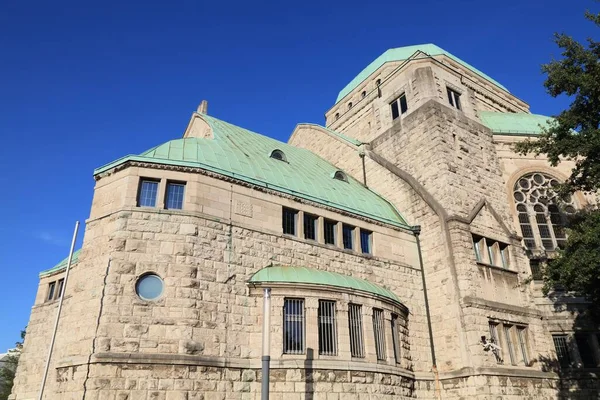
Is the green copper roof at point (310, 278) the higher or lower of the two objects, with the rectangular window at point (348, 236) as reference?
lower

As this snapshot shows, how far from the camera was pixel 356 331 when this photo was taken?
55.3 feet

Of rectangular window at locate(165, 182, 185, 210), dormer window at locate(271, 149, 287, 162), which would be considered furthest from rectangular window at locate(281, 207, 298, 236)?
dormer window at locate(271, 149, 287, 162)

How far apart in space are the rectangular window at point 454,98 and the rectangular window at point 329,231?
11.5 m

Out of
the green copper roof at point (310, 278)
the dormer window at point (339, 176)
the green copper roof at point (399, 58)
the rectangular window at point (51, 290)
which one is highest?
the green copper roof at point (399, 58)

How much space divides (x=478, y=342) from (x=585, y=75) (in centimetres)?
1084

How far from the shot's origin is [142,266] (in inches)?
576

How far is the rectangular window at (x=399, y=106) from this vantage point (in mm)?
27231

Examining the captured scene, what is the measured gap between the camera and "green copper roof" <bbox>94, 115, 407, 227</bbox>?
17.3 meters

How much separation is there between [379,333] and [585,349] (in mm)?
11330

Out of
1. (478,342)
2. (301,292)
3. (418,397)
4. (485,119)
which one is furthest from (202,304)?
(485,119)

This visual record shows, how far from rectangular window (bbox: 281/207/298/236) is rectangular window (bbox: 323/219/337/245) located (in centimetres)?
148

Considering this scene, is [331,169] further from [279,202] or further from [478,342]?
[478,342]

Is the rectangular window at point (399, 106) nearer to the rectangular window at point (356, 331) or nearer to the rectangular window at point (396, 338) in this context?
the rectangular window at point (396, 338)

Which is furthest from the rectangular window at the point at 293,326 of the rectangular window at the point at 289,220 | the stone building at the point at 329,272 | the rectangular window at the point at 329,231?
the rectangular window at the point at 329,231
